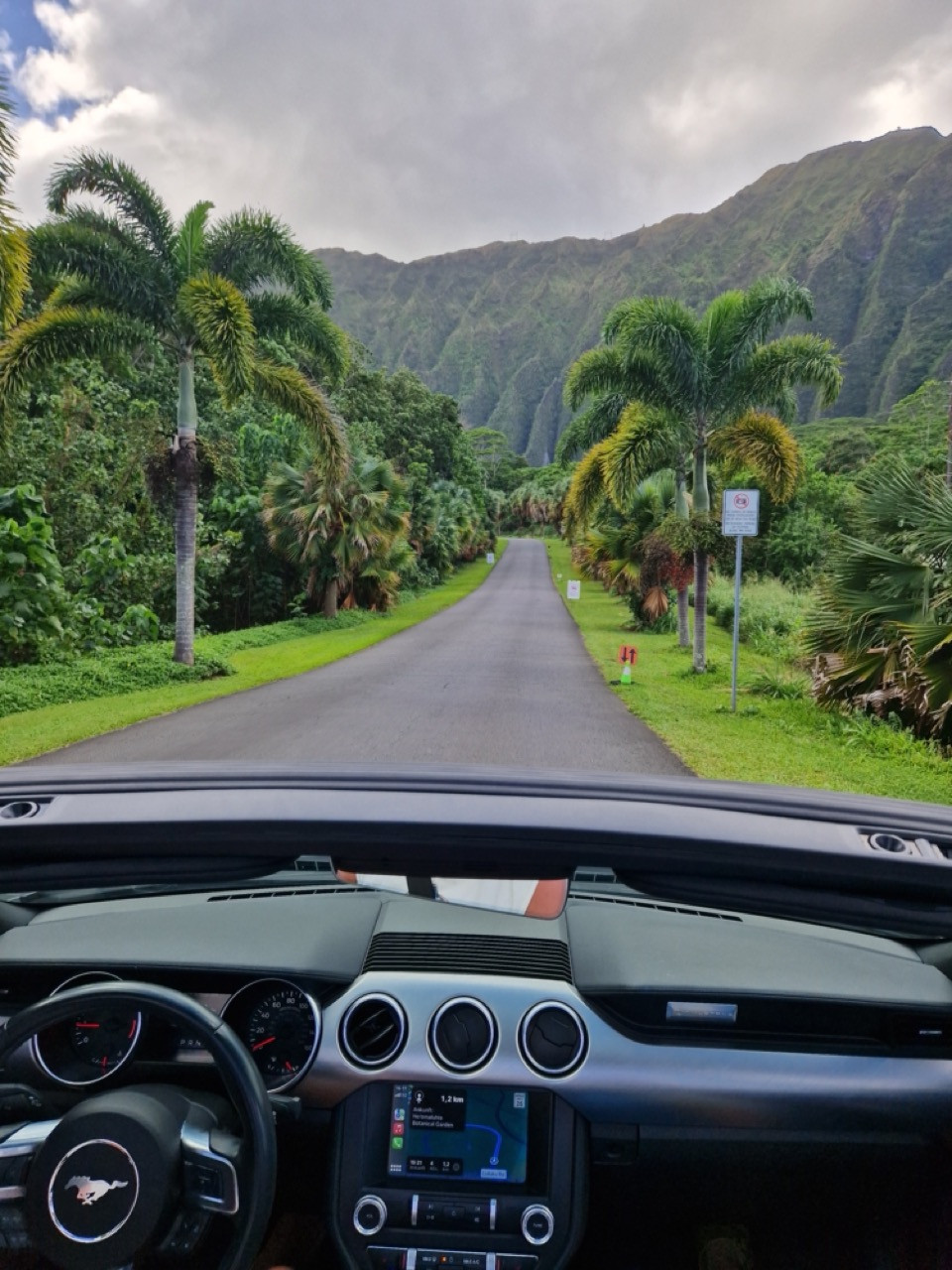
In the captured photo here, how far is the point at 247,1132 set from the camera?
5.28 feet

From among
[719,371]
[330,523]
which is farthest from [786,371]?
[330,523]

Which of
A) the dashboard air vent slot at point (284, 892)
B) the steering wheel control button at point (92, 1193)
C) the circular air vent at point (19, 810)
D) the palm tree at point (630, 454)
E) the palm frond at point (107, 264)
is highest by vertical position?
the palm frond at point (107, 264)

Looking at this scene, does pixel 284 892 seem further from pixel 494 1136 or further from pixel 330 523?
pixel 330 523

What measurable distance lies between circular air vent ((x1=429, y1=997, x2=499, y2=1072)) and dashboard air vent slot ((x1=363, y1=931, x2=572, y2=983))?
9cm

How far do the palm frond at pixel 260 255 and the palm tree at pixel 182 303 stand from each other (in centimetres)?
2

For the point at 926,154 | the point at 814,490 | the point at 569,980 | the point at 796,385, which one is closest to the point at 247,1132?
the point at 569,980

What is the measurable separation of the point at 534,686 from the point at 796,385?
7.60 meters

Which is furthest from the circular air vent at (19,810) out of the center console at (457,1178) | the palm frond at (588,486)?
the palm frond at (588,486)

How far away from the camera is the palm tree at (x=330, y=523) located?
86.0 ft

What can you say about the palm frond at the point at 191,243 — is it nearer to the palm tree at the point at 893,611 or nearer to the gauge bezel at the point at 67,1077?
the palm tree at the point at 893,611

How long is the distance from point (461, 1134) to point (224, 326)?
1307cm

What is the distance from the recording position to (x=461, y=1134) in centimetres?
199

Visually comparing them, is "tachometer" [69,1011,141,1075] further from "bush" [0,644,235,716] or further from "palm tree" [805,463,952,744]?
"bush" [0,644,235,716]

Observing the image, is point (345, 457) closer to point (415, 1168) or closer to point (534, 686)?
point (534, 686)
